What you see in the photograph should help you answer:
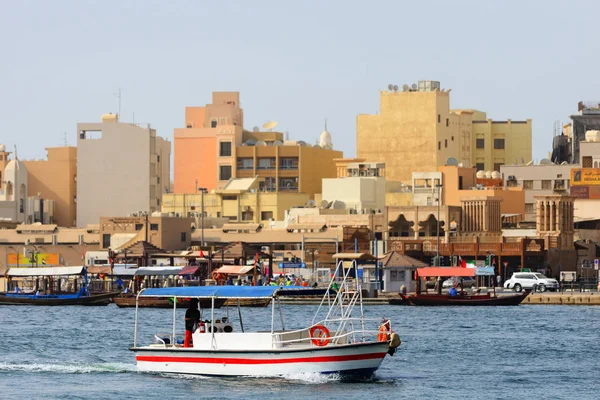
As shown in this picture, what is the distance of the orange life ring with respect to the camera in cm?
5788

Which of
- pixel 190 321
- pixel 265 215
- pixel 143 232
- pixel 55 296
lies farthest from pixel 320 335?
pixel 265 215

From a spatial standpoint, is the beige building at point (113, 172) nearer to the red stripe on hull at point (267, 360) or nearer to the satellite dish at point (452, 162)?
the satellite dish at point (452, 162)

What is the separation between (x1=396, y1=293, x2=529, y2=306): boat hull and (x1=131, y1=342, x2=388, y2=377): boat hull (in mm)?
52252

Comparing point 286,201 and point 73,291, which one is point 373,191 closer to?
point 286,201

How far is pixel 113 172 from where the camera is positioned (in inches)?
7490

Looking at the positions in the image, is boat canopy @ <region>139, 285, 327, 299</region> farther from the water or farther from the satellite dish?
the satellite dish

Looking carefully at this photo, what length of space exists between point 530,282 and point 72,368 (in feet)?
218

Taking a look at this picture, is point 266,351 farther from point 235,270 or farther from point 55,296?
point 235,270

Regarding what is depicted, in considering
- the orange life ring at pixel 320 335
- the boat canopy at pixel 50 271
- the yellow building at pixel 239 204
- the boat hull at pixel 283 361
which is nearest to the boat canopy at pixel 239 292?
the orange life ring at pixel 320 335

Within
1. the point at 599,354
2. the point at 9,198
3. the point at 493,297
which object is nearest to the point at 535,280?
the point at 493,297

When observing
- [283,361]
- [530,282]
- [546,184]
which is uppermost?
[546,184]

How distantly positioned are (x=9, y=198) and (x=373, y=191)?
44079 mm

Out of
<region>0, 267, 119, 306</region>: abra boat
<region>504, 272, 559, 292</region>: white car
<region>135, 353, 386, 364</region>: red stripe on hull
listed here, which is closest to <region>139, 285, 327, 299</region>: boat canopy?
<region>135, 353, 386, 364</region>: red stripe on hull

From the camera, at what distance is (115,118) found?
198m
